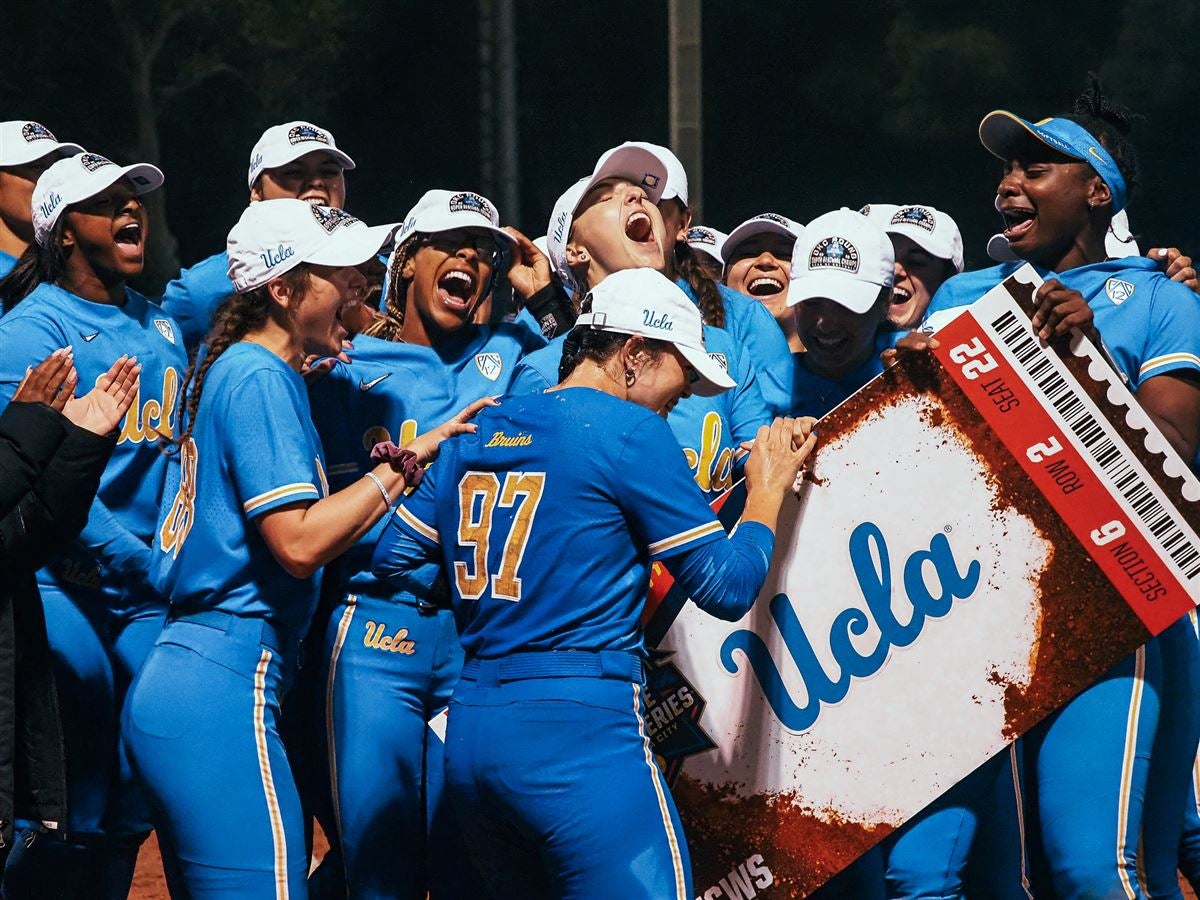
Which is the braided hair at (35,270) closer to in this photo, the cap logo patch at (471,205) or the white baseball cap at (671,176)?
the cap logo patch at (471,205)

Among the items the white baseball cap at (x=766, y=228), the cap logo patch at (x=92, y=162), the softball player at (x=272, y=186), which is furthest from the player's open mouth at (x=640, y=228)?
the cap logo patch at (x=92, y=162)

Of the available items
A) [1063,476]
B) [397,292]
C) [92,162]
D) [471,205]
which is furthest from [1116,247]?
[92,162]

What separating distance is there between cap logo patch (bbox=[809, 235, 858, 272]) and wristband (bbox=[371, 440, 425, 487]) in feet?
4.63

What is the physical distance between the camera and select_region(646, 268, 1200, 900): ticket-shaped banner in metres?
3.87

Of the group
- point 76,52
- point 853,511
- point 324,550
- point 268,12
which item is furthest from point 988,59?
point 324,550

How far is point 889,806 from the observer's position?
4.01 metres

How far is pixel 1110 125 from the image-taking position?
4.68 metres

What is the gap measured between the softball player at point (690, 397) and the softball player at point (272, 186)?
118 cm

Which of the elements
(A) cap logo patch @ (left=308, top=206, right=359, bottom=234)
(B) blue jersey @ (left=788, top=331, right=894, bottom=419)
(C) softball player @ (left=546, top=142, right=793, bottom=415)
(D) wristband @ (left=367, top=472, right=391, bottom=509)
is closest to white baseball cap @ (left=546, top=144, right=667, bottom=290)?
(C) softball player @ (left=546, top=142, right=793, bottom=415)

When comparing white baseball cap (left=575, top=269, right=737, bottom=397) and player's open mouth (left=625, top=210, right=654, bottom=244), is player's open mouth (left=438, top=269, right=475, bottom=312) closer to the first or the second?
player's open mouth (left=625, top=210, right=654, bottom=244)

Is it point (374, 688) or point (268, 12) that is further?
point (268, 12)

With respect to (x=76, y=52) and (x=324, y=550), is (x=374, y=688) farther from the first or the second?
(x=76, y=52)

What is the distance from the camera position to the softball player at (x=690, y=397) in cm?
443

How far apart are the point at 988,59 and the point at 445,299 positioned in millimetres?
8160
